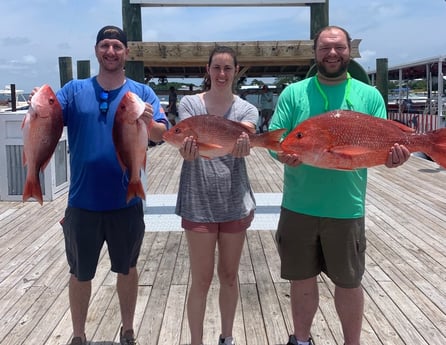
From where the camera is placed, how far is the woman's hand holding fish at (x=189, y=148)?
7.68 feet

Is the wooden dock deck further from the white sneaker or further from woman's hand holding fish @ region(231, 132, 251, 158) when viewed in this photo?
woman's hand holding fish @ region(231, 132, 251, 158)

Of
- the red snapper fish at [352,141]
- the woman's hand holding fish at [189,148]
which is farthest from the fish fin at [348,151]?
the woman's hand holding fish at [189,148]

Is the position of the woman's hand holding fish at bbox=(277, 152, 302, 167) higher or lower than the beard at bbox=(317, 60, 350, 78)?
lower

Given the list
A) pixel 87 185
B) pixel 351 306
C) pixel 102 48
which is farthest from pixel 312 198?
pixel 102 48

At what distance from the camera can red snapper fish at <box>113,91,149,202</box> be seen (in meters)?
2.27

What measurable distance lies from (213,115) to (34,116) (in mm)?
902

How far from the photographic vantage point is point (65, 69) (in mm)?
10977

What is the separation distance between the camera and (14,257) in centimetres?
445

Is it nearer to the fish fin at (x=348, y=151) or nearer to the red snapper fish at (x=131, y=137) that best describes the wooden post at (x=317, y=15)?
the fish fin at (x=348, y=151)

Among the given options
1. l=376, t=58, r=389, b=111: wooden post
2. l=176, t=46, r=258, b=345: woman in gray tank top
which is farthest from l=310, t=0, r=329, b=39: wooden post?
l=176, t=46, r=258, b=345: woman in gray tank top

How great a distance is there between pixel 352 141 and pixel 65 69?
395 inches

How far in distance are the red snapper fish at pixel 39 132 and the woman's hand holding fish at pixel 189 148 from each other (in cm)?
66

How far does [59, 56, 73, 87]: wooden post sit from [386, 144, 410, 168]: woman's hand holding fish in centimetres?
995

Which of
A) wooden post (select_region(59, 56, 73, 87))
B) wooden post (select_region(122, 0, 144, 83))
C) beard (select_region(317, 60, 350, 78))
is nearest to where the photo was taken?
beard (select_region(317, 60, 350, 78))
